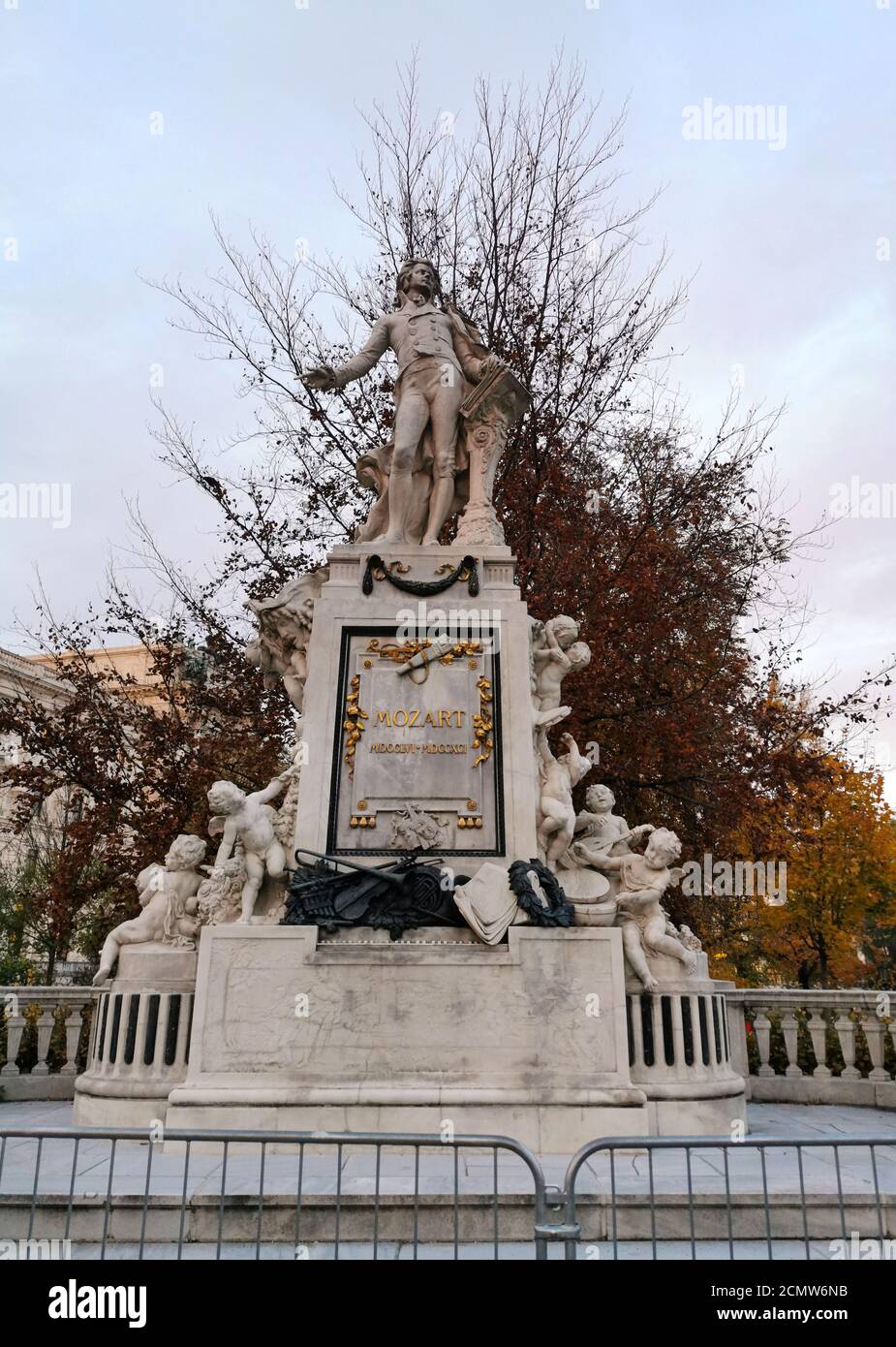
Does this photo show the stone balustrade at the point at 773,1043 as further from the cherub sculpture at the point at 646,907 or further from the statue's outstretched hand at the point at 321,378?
the statue's outstretched hand at the point at 321,378

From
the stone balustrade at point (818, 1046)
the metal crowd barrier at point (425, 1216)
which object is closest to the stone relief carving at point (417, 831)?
the metal crowd barrier at point (425, 1216)

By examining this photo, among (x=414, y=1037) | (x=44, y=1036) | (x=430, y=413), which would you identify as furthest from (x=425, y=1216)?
(x=430, y=413)

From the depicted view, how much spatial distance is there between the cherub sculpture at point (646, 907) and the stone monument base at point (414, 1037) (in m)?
0.38

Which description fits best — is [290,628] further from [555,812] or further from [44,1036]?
[44,1036]

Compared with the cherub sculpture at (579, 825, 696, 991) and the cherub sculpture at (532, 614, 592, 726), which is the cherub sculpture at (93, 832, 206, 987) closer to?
the cherub sculpture at (532, 614, 592, 726)

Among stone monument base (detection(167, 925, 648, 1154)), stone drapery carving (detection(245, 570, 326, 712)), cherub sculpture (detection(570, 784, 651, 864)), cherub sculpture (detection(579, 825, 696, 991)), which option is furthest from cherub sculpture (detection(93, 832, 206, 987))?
cherub sculpture (detection(579, 825, 696, 991))

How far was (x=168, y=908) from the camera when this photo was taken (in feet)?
26.2

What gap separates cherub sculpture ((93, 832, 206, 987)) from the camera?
789 cm

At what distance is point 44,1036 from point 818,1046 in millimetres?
8333

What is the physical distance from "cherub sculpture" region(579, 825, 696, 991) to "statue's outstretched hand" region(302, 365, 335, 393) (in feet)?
17.4

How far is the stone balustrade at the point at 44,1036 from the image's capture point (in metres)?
10.0
